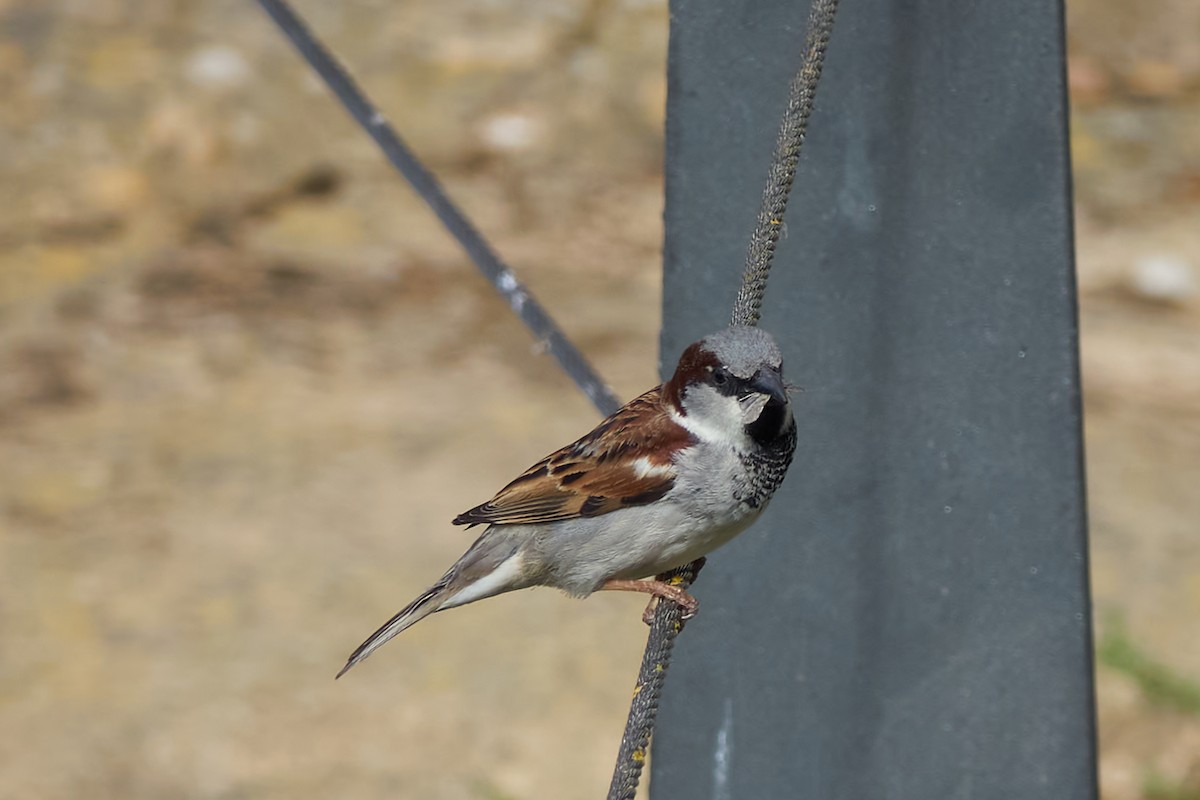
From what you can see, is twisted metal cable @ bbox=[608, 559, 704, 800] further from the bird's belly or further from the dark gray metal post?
the dark gray metal post

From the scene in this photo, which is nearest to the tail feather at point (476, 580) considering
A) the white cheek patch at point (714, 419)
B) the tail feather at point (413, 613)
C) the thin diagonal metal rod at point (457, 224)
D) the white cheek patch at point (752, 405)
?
the tail feather at point (413, 613)

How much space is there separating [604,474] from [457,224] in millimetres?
684

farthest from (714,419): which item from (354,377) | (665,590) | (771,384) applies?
(354,377)

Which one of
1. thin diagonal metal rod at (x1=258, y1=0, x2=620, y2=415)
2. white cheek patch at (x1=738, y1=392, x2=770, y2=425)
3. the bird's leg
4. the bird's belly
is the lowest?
the bird's leg

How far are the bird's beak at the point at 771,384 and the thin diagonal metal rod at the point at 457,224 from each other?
37 cm

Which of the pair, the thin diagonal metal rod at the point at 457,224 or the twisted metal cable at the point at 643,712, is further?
the thin diagonal metal rod at the point at 457,224

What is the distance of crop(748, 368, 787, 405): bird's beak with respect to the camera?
2754 mm

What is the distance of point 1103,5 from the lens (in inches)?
337

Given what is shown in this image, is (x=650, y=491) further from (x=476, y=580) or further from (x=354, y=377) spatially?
(x=354, y=377)

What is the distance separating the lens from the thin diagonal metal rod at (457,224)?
3.15 meters

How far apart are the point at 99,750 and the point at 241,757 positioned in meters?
0.46

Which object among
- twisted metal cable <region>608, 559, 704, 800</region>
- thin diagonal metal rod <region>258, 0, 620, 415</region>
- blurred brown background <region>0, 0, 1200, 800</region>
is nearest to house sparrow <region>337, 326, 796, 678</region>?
thin diagonal metal rod <region>258, 0, 620, 415</region>

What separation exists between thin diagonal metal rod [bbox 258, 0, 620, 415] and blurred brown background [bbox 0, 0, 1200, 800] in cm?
207

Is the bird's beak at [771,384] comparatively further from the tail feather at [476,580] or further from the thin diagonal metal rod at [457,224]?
the tail feather at [476,580]
